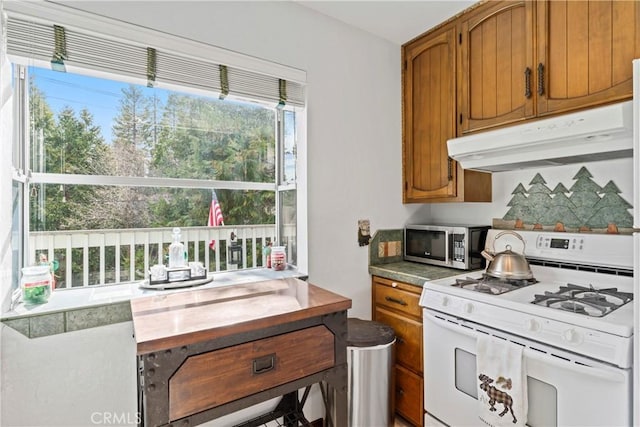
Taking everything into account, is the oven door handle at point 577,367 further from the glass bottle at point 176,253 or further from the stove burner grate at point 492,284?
the glass bottle at point 176,253

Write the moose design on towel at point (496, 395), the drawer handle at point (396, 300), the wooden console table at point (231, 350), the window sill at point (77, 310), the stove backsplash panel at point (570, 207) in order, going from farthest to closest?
the drawer handle at point (396, 300)
the stove backsplash panel at point (570, 207)
the moose design on towel at point (496, 395)
the window sill at point (77, 310)
the wooden console table at point (231, 350)

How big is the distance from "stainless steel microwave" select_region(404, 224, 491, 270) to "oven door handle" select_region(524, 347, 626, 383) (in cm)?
75

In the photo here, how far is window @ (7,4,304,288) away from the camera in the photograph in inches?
55.8

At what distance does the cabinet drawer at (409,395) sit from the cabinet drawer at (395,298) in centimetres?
36

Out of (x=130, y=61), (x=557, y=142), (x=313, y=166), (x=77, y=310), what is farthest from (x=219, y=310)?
→ (x=557, y=142)

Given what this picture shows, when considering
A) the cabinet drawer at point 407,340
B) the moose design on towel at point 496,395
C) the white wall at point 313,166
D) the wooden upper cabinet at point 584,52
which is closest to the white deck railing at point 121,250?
the white wall at point 313,166

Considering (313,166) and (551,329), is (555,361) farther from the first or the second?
(313,166)

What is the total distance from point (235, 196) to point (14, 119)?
3.37 feet

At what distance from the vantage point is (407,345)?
6.35 ft

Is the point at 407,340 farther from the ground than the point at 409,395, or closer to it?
farther from the ground

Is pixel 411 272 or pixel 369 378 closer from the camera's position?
pixel 369 378

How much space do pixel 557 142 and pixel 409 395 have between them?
5.19ft

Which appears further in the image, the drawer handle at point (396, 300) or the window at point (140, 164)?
the drawer handle at point (396, 300)

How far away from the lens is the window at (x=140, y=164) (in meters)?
1.42
